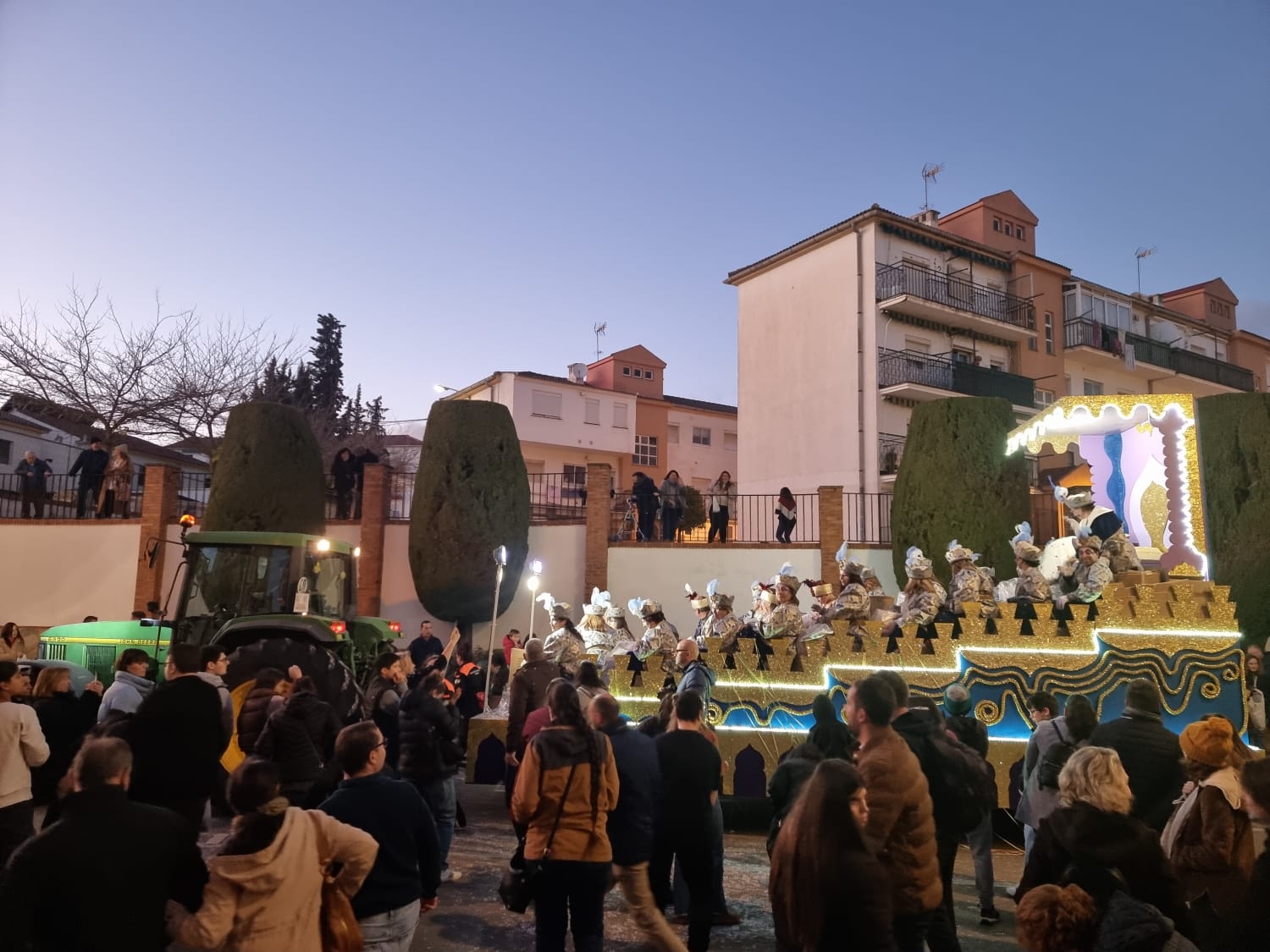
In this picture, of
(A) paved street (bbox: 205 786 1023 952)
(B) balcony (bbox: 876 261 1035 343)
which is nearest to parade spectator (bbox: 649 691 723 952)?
(A) paved street (bbox: 205 786 1023 952)

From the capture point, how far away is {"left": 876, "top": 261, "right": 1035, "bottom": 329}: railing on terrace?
27.8m

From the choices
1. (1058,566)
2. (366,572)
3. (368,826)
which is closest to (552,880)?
(368,826)

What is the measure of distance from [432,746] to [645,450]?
3537 centimetres

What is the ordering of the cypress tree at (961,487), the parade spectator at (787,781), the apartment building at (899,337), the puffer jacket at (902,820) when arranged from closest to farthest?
the puffer jacket at (902,820) → the parade spectator at (787,781) → the cypress tree at (961,487) → the apartment building at (899,337)

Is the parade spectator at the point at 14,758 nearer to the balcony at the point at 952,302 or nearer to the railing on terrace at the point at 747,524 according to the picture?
the railing on terrace at the point at 747,524

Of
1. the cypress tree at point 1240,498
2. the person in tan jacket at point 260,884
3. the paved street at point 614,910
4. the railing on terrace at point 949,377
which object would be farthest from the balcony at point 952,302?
the person in tan jacket at point 260,884

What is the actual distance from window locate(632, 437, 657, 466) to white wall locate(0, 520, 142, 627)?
23678 millimetres

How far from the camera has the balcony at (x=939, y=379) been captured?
27.2 metres

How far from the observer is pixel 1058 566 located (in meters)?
10.2

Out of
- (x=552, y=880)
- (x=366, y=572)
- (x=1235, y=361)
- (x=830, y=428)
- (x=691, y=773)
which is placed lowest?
(x=552, y=880)

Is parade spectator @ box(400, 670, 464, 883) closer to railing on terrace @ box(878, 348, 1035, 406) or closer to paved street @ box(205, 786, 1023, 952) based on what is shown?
paved street @ box(205, 786, 1023, 952)

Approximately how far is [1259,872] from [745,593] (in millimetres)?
16615

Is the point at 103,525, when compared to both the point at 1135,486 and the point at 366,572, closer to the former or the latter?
the point at 366,572

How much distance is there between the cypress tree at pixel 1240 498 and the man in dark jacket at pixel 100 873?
644 inches
